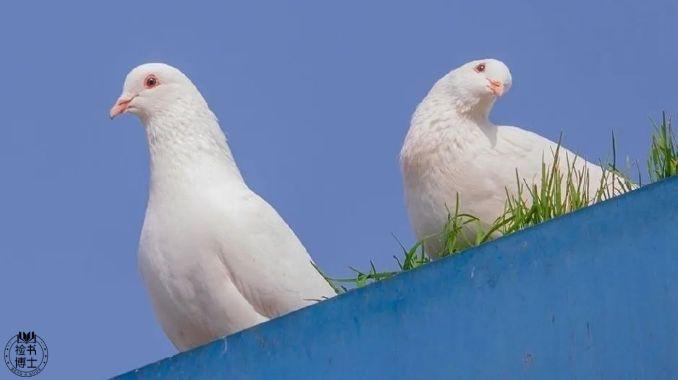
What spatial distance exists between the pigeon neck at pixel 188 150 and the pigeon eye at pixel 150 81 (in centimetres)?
18

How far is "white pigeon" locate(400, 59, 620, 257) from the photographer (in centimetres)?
1002

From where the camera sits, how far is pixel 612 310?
7160 millimetres

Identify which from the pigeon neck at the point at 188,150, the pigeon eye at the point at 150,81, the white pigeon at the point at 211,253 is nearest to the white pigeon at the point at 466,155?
the white pigeon at the point at 211,253

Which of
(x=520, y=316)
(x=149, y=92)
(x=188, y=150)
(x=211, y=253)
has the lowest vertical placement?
(x=520, y=316)

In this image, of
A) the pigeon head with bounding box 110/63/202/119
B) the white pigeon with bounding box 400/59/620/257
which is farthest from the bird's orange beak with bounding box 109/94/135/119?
the white pigeon with bounding box 400/59/620/257

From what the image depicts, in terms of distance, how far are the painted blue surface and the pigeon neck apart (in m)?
1.67

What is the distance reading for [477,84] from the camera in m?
10.5

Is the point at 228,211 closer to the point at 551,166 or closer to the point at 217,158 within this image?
the point at 217,158

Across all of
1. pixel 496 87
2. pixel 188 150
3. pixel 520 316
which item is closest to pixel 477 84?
pixel 496 87

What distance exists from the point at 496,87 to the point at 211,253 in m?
2.47

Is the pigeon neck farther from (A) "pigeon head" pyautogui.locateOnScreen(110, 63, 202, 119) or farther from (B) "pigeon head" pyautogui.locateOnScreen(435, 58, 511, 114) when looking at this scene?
(B) "pigeon head" pyautogui.locateOnScreen(435, 58, 511, 114)

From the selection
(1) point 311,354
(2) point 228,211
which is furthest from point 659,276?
(2) point 228,211

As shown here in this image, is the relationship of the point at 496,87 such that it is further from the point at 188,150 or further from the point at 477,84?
the point at 188,150

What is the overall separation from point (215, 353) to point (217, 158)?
1.84 meters
